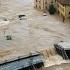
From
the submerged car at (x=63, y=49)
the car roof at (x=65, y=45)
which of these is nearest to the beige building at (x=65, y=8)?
the car roof at (x=65, y=45)

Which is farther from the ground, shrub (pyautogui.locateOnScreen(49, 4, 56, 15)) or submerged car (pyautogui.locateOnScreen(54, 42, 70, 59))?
shrub (pyautogui.locateOnScreen(49, 4, 56, 15))

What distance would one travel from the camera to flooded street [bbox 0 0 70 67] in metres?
12.4

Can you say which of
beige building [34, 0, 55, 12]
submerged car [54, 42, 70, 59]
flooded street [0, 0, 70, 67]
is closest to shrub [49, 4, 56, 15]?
flooded street [0, 0, 70, 67]

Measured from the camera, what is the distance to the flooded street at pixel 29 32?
40.7ft

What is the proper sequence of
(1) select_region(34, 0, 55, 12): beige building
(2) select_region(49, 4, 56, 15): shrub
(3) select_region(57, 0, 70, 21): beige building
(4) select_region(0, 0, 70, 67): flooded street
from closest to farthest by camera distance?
(4) select_region(0, 0, 70, 67): flooded street, (3) select_region(57, 0, 70, 21): beige building, (2) select_region(49, 4, 56, 15): shrub, (1) select_region(34, 0, 55, 12): beige building

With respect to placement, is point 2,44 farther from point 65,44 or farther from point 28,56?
point 65,44

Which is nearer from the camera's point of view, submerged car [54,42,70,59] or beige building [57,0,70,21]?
submerged car [54,42,70,59]

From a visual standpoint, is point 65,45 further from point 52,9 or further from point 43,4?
point 43,4

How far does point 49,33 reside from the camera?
14242 mm

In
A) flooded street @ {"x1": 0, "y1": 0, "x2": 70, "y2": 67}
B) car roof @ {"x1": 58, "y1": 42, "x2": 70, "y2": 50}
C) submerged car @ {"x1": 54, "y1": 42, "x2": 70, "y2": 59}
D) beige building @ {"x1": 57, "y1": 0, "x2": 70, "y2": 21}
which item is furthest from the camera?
beige building @ {"x1": 57, "y1": 0, "x2": 70, "y2": 21}

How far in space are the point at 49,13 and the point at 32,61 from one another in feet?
23.2

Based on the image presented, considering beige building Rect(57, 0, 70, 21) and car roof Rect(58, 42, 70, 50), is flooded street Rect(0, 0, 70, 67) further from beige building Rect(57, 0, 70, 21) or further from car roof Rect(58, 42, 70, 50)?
car roof Rect(58, 42, 70, 50)

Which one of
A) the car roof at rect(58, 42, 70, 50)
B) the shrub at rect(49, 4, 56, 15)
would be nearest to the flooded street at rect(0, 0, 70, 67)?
the shrub at rect(49, 4, 56, 15)

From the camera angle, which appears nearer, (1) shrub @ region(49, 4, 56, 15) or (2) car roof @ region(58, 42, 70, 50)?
(2) car roof @ region(58, 42, 70, 50)
